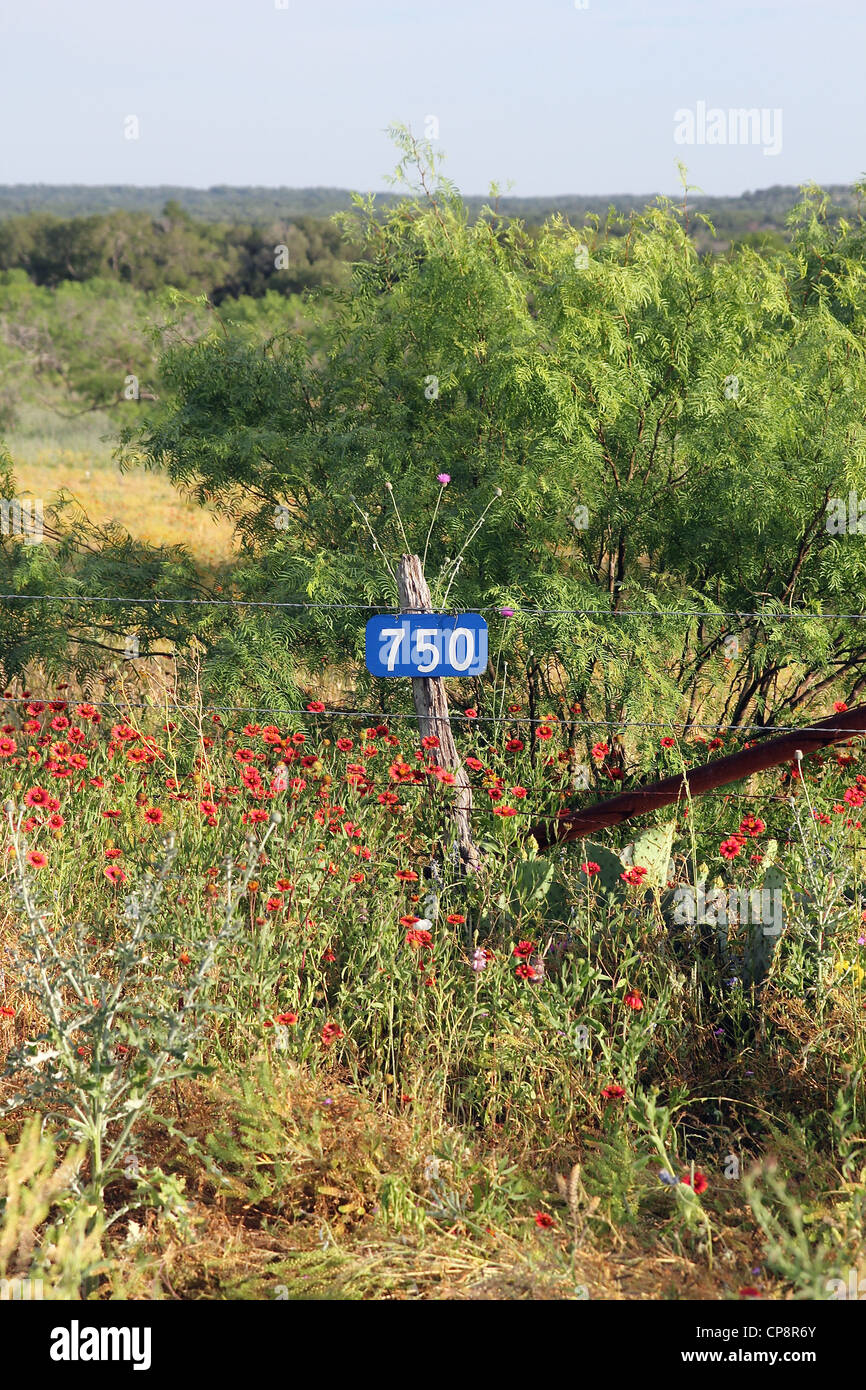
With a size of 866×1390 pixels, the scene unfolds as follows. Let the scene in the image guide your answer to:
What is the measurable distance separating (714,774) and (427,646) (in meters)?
0.86

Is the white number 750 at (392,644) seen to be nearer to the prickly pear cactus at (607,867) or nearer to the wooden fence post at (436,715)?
the wooden fence post at (436,715)

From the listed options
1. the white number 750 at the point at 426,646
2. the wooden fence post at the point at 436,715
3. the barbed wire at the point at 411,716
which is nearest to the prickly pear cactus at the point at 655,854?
the barbed wire at the point at 411,716

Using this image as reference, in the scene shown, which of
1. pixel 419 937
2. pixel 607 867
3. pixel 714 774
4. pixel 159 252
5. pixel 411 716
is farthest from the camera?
pixel 159 252

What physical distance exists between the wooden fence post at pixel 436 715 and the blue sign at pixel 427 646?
4.2 inches

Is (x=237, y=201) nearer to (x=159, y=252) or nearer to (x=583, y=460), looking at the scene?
(x=159, y=252)

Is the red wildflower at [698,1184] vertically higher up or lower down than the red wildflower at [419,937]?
lower down

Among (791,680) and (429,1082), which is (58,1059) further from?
(791,680)

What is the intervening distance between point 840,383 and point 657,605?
3.53 ft

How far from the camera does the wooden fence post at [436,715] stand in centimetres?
326

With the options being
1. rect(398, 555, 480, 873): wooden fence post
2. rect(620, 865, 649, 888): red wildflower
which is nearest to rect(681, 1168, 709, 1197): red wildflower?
rect(620, 865, 649, 888): red wildflower

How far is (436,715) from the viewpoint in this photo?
3334 millimetres

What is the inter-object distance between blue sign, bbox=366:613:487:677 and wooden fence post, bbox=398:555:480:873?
4.2 inches

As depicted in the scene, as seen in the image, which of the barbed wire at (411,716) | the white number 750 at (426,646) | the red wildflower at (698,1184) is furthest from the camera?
the barbed wire at (411,716)

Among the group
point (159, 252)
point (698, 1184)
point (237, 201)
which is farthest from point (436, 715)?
point (237, 201)
